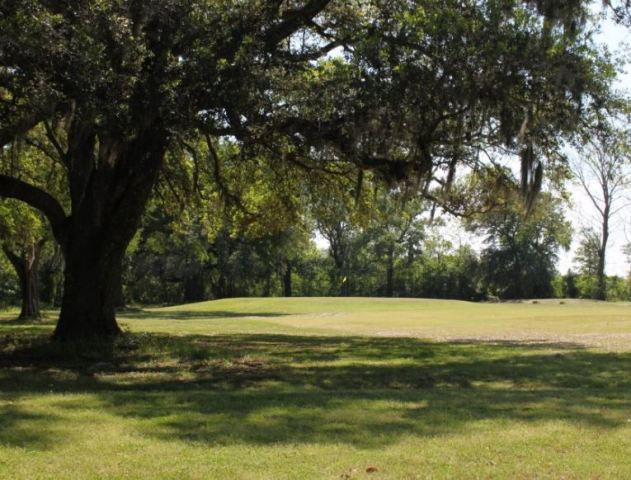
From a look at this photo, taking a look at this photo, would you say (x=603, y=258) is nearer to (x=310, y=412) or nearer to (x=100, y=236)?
(x=100, y=236)

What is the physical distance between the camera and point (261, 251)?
62.3 m

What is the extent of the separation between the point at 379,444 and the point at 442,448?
0.57m

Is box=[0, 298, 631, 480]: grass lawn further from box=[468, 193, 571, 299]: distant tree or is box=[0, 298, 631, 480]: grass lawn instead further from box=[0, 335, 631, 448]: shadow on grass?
box=[468, 193, 571, 299]: distant tree

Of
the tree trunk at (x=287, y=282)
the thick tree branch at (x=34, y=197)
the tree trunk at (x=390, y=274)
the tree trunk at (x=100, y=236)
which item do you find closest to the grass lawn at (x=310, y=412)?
the tree trunk at (x=100, y=236)

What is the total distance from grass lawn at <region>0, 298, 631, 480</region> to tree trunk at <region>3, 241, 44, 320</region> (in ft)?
55.6

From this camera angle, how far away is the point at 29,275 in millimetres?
33000

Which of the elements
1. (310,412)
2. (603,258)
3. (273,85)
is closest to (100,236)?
(273,85)

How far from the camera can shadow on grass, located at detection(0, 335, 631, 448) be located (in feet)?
24.0

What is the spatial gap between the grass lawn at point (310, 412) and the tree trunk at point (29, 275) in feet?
55.6

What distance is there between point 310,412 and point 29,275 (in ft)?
92.8

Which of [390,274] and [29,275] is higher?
[390,274]

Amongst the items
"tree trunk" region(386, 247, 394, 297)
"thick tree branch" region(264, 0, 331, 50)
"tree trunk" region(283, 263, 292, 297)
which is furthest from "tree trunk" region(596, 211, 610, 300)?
"thick tree branch" region(264, 0, 331, 50)

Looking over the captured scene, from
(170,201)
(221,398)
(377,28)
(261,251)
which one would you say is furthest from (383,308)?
(221,398)

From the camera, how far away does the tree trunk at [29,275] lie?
3198cm
